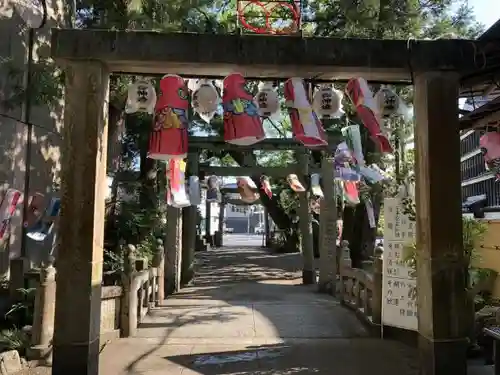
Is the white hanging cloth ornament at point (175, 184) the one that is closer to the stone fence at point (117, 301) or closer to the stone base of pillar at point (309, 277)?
the stone fence at point (117, 301)

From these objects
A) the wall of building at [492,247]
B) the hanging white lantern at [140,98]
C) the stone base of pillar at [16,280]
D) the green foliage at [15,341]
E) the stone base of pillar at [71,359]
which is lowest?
the green foliage at [15,341]

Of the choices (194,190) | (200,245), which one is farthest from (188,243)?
(200,245)

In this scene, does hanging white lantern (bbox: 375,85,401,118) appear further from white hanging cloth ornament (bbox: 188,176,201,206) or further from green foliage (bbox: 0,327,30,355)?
white hanging cloth ornament (bbox: 188,176,201,206)

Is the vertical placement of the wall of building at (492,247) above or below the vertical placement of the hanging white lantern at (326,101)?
below

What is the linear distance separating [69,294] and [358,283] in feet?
21.8

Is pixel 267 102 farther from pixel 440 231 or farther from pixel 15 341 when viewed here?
pixel 15 341

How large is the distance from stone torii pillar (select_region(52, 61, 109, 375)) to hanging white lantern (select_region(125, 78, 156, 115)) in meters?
0.62

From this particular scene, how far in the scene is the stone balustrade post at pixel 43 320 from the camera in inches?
277

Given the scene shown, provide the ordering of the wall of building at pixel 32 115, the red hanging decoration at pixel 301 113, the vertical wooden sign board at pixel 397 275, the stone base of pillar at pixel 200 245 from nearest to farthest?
1. the red hanging decoration at pixel 301 113
2. the vertical wooden sign board at pixel 397 275
3. the wall of building at pixel 32 115
4. the stone base of pillar at pixel 200 245

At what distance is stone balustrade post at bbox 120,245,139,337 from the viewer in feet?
28.0

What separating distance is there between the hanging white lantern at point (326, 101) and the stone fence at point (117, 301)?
14.9ft

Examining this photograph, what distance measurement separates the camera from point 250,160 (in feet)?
57.5

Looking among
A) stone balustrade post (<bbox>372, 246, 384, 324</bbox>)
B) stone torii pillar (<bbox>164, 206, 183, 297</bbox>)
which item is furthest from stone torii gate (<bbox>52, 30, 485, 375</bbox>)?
stone torii pillar (<bbox>164, 206, 183, 297</bbox>)

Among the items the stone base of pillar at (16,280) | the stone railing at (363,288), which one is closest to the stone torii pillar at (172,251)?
the stone railing at (363,288)
